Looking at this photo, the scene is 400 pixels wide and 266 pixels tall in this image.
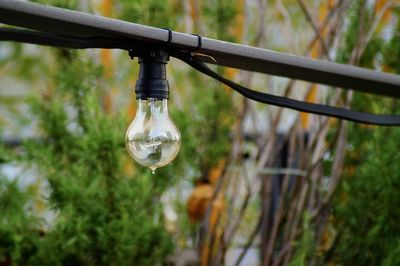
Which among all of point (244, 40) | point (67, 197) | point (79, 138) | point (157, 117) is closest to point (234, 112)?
point (244, 40)

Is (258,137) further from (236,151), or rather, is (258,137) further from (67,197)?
(67,197)

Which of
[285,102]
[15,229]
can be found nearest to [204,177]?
[15,229]

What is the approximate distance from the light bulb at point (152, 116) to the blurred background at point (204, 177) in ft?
2.15

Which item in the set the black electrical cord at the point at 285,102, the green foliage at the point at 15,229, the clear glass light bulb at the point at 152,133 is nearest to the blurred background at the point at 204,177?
the green foliage at the point at 15,229

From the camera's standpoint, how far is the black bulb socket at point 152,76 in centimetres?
147

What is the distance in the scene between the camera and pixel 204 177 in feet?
9.45

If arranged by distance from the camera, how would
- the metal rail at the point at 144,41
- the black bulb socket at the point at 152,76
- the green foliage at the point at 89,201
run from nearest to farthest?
the metal rail at the point at 144,41
the black bulb socket at the point at 152,76
the green foliage at the point at 89,201

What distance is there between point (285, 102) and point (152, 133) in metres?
0.27

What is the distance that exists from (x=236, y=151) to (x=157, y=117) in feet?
4.45

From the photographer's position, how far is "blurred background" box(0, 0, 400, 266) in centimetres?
229

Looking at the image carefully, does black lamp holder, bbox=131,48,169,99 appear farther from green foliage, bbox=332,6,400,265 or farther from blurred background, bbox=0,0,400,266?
green foliage, bbox=332,6,400,265

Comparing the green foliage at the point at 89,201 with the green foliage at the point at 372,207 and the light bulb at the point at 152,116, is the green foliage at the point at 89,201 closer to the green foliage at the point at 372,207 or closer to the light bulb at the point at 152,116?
the green foliage at the point at 372,207

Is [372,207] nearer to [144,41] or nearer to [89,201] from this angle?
[89,201]

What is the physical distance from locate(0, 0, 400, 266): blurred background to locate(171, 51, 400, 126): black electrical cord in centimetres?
45
